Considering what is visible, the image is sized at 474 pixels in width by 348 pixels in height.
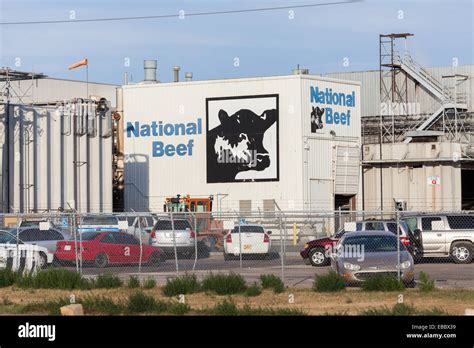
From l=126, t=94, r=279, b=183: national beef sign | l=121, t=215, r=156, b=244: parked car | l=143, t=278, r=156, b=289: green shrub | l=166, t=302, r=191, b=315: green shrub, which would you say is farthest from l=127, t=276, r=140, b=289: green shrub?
l=126, t=94, r=279, b=183: national beef sign

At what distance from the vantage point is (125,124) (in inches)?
2542

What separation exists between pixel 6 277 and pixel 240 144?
1355 inches

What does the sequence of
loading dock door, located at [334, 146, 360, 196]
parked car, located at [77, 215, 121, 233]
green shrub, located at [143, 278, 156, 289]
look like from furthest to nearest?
1. loading dock door, located at [334, 146, 360, 196]
2. parked car, located at [77, 215, 121, 233]
3. green shrub, located at [143, 278, 156, 289]

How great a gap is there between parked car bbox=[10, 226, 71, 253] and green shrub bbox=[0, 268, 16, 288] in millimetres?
4008

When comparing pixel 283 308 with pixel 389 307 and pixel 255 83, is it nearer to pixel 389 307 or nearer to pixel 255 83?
pixel 389 307

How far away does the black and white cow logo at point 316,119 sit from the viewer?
60719 millimetres

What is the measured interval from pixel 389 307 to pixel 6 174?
107 ft

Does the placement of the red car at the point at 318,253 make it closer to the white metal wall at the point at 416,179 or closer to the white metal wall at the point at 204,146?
the white metal wall at the point at 204,146

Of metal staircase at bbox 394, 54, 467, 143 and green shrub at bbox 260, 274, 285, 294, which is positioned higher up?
metal staircase at bbox 394, 54, 467, 143

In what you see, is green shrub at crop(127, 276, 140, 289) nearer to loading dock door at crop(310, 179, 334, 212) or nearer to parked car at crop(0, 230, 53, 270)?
parked car at crop(0, 230, 53, 270)

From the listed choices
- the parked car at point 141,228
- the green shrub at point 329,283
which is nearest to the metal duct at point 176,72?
the parked car at point 141,228

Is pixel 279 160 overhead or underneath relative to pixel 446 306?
overhead

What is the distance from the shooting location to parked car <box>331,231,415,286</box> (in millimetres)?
26000
